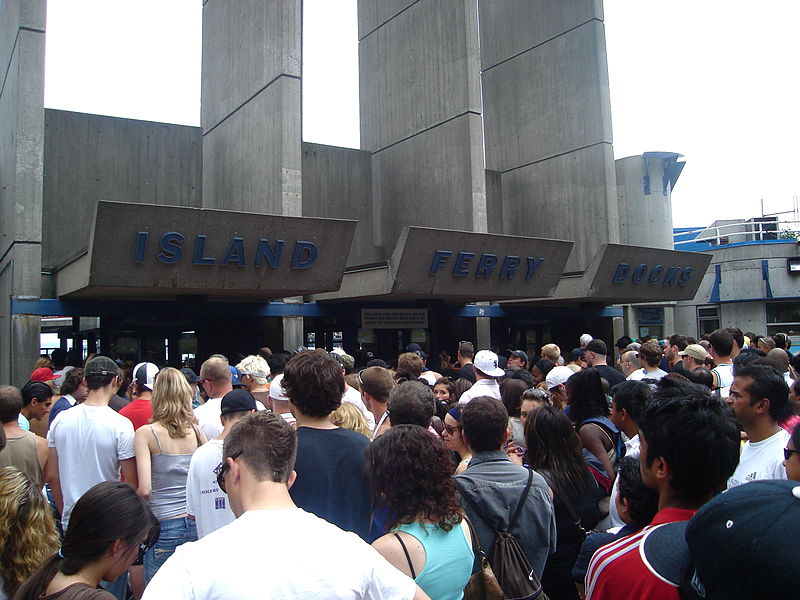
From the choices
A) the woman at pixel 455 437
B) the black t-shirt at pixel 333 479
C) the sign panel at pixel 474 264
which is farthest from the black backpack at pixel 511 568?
the sign panel at pixel 474 264

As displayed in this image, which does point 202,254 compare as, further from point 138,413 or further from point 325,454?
point 325,454

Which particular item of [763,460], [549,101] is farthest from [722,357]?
[549,101]

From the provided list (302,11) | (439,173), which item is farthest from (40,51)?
(439,173)

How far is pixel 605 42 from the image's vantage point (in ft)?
71.7

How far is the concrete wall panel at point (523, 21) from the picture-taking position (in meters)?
22.2

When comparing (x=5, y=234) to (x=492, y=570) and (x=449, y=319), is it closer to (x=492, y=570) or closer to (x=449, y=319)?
(x=449, y=319)

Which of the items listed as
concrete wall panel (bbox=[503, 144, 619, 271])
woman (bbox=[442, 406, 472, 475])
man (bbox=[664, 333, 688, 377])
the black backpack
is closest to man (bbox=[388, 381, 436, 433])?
woman (bbox=[442, 406, 472, 475])

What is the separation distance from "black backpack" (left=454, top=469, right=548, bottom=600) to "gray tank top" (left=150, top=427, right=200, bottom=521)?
7.37ft

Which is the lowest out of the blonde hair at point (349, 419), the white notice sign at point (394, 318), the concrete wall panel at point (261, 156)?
the blonde hair at point (349, 419)

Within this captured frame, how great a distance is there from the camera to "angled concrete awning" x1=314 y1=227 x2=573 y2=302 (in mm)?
14602

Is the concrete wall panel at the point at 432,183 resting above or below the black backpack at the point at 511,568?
above

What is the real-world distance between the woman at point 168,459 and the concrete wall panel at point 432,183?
1442cm

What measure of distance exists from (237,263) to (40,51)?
6.29 m

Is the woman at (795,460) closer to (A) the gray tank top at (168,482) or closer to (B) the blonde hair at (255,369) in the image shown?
(A) the gray tank top at (168,482)
